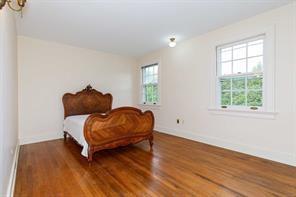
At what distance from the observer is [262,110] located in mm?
2959

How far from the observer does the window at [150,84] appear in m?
5.44

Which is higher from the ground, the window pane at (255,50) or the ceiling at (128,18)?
the ceiling at (128,18)

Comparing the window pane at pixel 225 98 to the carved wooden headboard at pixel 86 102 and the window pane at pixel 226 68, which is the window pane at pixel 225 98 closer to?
the window pane at pixel 226 68

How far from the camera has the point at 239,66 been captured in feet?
11.0

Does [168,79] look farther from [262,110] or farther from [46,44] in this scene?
[46,44]

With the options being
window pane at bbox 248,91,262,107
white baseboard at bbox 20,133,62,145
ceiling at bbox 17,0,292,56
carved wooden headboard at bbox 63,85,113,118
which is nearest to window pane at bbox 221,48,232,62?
ceiling at bbox 17,0,292,56

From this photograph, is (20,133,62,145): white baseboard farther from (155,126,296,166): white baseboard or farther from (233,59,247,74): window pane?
(233,59,247,74): window pane

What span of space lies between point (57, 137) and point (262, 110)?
4647mm

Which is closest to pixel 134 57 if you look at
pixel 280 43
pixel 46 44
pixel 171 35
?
pixel 171 35

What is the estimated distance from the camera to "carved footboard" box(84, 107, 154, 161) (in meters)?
2.83

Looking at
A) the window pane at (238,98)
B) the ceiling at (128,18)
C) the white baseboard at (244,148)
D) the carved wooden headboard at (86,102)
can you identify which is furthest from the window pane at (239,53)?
the carved wooden headboard at (86,102)

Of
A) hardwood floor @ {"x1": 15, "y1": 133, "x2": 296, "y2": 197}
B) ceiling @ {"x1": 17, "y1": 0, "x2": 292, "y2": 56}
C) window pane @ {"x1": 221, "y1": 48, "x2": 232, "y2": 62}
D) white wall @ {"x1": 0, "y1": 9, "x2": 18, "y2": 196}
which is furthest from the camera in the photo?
window pane @ {"x1": 221, "y1": 48, "x2": 232, "y2": 62}

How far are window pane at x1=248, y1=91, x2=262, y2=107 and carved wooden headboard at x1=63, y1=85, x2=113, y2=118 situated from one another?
3750 mm

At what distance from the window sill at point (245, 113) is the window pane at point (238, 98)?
0.18 metres
